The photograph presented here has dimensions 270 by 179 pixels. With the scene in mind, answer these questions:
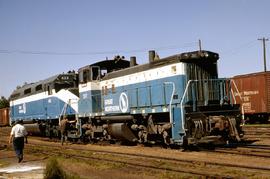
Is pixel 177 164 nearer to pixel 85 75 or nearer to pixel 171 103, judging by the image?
pixel 171 103

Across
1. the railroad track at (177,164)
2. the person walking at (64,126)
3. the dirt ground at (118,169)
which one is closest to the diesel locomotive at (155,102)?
the person walking at (64,126)

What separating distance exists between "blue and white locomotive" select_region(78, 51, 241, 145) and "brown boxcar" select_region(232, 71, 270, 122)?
1226 centimetres

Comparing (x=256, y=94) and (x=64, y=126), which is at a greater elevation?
(x=256, y=94)

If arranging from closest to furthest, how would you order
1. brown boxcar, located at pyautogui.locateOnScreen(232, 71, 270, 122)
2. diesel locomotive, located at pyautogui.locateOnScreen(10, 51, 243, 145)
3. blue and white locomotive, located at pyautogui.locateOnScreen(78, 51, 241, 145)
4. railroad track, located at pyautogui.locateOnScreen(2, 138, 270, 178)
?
railroad track, located at pyautogui.locateOnScreen(2, 138, 270, 178)
blue and white locomotive, located at pyautogui.locateOnScreen(78, 51, 241, 145)
diesel locomotive, located at pyautogui.locateOnScreen(10, 51, 243, 145)
brown boxcar, located at pyautogui.locateOnScreen(232, 71, 270, 122)

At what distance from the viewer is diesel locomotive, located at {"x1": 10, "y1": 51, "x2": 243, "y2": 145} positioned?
14.4 metres

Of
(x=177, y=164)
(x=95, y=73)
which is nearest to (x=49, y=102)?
(x=95, y=73)

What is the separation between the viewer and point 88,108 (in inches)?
812

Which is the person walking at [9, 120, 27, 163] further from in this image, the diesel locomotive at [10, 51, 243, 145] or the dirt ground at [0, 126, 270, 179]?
the diesel locomotive at [10, 51, 243, 145]

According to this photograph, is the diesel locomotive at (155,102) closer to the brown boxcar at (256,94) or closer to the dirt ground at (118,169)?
the dirt ground at (118,169)

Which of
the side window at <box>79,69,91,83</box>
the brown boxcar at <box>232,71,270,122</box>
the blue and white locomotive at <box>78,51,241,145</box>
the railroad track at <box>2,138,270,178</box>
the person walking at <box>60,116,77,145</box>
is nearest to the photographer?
the railroad track at <box>2,138,270,178</box>

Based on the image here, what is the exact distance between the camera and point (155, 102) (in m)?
16.2

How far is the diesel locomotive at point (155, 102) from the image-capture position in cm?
1444

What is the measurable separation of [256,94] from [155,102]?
15.4 meters

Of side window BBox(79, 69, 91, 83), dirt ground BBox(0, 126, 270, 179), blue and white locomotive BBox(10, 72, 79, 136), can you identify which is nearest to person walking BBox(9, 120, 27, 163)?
dirt ground BBox(0, 126, 270, 179)
